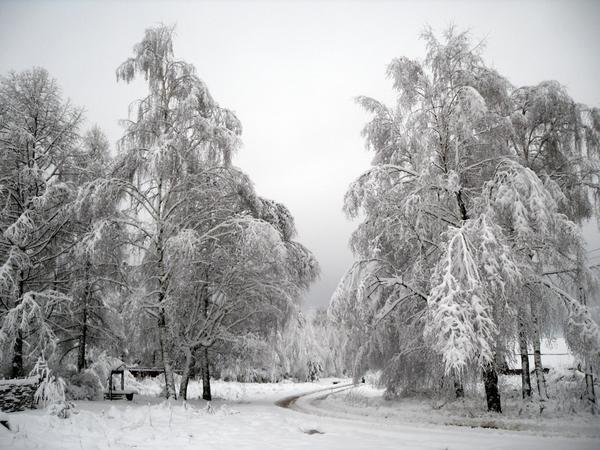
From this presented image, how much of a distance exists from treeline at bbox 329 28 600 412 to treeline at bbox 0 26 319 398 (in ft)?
11.3

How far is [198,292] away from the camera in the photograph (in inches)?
579

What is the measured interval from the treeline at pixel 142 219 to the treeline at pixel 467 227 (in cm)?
344

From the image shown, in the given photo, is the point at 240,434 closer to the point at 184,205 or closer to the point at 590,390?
the point at 184,205

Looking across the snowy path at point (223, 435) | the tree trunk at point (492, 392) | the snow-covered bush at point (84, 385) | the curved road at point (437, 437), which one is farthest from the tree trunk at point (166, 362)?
the tree trunk at point (492, 392)

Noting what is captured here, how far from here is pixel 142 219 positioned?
44.7 feet

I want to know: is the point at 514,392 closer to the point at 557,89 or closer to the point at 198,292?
the point at 557,89

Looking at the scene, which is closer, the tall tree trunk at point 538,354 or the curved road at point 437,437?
the curved road at point 437,437

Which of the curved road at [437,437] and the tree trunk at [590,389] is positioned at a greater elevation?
the tree trunk at [590,389]

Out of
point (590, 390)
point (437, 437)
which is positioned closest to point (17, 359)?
point (437, 437)

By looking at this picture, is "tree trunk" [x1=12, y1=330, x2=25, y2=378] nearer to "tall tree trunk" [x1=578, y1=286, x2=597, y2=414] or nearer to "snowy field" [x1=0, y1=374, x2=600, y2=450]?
"snowy field" [x1=0, y1=374, x2=600, y2=450]

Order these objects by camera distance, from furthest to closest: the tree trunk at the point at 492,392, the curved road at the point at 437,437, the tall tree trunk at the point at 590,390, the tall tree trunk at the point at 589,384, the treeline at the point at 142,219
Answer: the treeline at the point at 142,219 < the tree trunk at the point at 492,392 < the tall tree trunk at the point at 590,390 < the tall tree trunk at the point at 589,384 < the curved road at the point at 437,437

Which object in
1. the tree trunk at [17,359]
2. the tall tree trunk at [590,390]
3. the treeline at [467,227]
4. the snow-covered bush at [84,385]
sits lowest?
the snow-covered bush at [84,385]

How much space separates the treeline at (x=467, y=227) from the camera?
9266mm

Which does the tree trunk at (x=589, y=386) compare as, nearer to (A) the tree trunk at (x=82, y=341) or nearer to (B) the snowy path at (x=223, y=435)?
(B) the snowy path at (x=223, y=435)
